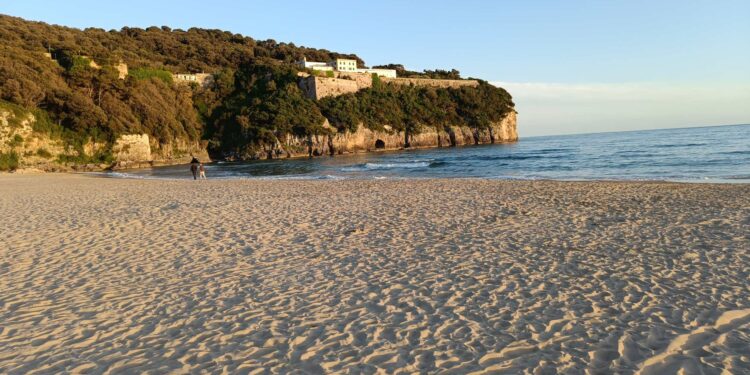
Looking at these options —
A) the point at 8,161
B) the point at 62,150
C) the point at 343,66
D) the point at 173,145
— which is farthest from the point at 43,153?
the point at 343,66

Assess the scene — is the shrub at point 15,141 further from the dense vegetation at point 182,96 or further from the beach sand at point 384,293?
the beach sand at point 384,293

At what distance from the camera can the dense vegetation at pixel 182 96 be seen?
47.6 m

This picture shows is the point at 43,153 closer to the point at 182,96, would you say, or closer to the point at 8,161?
the point at 8,161

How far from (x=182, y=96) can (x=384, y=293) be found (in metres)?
72.8

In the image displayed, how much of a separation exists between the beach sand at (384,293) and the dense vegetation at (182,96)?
44533mm

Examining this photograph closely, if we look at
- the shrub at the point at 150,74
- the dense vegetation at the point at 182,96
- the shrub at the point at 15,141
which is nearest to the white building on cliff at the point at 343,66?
the dense vegetation at the point at 182,96

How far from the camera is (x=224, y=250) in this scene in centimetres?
800

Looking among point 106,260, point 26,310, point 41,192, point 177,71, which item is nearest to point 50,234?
point 106,260

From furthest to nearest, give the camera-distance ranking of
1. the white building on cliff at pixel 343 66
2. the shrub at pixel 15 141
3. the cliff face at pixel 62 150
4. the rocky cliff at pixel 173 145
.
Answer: the white building on cliff at pixel 343 66, the rocky cliff at pixel 173 145, the cliff face at pixel 62 150, the shrub at pixel 15 141

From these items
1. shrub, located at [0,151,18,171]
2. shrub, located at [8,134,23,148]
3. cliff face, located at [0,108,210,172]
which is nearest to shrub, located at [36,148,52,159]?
cliff face, located at [0,108,210,172]

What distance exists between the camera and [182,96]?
6975 centimetres

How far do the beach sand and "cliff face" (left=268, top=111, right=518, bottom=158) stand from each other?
5740cm

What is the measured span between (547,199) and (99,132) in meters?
50.8

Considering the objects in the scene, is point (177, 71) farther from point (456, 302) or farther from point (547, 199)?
point (456, 302)
